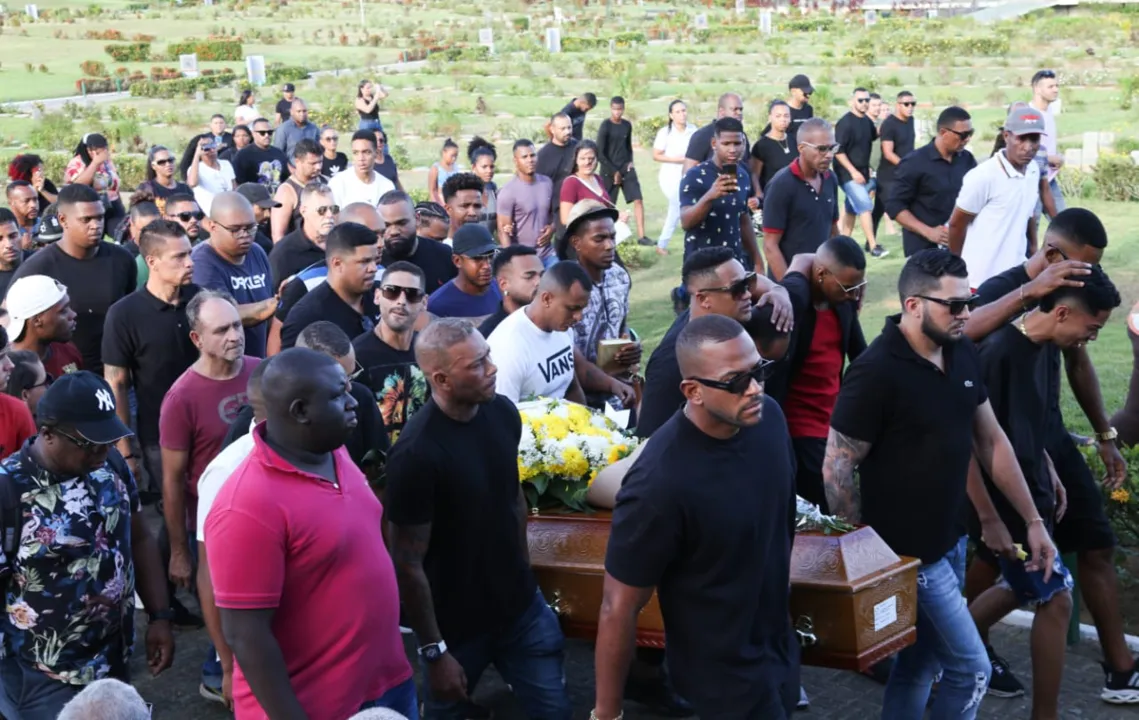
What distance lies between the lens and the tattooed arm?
565cm

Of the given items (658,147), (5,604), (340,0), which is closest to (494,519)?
(5,604)

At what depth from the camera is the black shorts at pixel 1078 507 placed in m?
6.60

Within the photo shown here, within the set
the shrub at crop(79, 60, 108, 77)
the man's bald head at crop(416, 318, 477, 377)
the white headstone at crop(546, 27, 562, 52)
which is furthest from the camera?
the white headstone at crop(546, 27, 562, 52)

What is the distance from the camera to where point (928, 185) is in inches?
473

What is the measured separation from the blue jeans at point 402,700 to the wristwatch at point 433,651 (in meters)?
0.40

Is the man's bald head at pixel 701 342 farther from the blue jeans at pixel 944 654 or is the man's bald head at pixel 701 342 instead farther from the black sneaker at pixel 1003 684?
the black sneaker at pixel 1003 684

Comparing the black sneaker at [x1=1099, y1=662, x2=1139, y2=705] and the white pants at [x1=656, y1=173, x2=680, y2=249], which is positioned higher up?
the white pants at [x1=656, y1=173, x2=680, y2=249]

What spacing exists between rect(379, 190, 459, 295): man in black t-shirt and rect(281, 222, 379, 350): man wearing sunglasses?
172 centimetres

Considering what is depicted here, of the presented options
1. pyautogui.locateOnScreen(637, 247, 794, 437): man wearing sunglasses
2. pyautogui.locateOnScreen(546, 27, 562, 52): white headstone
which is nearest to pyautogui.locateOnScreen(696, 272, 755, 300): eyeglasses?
pyautogui.locateOnScreen(637, 247, 794, 437): man wearing sunglasses

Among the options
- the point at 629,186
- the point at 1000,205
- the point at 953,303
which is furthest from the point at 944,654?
the point at 629,186

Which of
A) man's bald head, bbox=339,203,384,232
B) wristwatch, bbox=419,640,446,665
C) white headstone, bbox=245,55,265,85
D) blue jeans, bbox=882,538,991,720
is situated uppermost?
man's bald head, bbox=339,203,384,232

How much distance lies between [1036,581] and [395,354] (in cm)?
319

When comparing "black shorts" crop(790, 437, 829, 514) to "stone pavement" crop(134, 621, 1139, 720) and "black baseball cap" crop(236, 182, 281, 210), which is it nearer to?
"stone pavement" crop(134, 621, 1139, 720)

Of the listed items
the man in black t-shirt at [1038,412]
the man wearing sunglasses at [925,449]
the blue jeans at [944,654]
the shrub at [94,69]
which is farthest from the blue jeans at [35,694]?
the shrub at [94,69]
